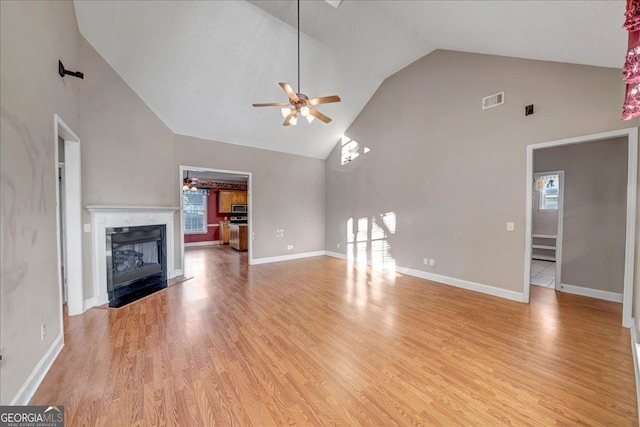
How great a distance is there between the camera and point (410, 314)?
312cm

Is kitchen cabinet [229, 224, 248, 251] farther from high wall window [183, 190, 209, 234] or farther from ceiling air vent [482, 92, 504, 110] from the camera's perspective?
ceiling air vent [482, 92, 504, 110]

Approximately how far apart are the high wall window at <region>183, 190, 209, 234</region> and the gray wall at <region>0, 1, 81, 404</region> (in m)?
7.41

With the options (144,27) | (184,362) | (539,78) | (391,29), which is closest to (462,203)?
(539,78)

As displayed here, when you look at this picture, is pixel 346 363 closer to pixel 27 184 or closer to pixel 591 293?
pixel 27 184

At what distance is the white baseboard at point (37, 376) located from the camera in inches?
64.0

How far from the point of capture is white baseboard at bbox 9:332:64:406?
1.63 meters

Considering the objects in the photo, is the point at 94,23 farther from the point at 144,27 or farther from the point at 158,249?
the point at 158,249

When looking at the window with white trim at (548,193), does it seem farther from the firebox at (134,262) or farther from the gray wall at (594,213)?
the firebox at (134,262)

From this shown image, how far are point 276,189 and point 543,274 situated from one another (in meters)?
6.54

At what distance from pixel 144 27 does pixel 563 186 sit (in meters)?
7.09

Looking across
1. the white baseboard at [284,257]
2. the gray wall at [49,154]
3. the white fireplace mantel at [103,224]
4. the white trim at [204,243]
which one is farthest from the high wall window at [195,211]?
the white fireplace mantel at [103,224]

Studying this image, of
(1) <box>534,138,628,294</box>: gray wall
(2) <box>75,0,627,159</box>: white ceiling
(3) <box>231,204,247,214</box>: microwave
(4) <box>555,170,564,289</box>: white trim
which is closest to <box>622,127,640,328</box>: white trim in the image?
(2) <box>75,0,627,159</box>: white ceiling

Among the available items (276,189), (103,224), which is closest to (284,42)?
(276,189)

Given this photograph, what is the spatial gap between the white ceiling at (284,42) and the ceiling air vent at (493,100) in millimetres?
559
